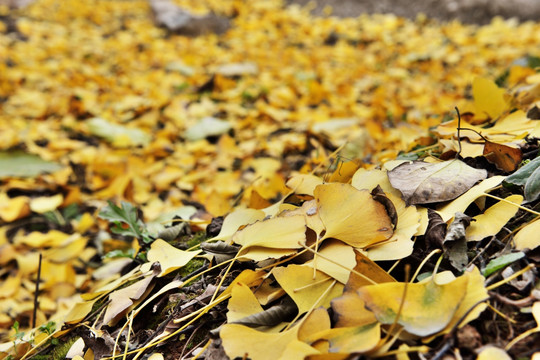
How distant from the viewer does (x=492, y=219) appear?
69 cm

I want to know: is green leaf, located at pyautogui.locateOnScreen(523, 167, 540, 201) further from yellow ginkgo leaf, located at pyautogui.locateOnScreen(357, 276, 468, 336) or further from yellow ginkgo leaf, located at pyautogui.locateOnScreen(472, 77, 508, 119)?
yellow ginkgo leaf, located at pyautogui.locateOnScreen(472, 77, 508, 119)

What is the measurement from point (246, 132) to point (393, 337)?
5.97 ft

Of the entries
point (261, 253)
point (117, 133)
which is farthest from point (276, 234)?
point (117, 133)

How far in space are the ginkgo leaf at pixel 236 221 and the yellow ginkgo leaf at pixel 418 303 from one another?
0.36m

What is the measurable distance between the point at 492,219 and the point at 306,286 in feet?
1.08

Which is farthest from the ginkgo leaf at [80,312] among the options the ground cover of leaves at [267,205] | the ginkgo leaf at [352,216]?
the ginkgo leaf at [352,216]

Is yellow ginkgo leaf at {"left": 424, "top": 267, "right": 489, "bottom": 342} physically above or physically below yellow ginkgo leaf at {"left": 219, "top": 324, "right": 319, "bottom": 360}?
above

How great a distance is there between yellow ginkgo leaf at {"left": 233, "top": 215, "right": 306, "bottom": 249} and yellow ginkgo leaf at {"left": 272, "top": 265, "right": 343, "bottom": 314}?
0.19 ft

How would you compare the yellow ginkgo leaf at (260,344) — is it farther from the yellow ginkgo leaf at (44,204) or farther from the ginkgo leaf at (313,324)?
the yellow ginkgo leaf at (44,204)

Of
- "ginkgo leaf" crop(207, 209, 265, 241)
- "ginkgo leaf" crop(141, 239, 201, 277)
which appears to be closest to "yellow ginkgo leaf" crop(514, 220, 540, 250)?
"ginkgo leaf" crop(207, 209, 265, 241)

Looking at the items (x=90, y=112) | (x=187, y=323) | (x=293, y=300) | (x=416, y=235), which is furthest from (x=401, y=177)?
(x=90, y=112)

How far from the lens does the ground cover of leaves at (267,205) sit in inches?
22.4

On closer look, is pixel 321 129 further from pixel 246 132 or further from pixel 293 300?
pixel 293 300

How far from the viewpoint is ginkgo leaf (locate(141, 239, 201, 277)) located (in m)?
0.82
